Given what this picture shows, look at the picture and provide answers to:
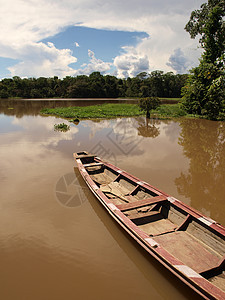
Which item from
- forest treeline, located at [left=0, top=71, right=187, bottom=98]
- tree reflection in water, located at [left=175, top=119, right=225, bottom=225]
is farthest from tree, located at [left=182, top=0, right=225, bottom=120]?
forest treeline, located at [left=0, top=71, right=187, bottom=98]

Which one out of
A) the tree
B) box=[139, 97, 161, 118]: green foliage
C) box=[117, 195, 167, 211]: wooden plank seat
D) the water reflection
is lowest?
the water reflection

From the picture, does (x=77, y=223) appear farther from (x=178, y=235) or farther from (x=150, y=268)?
(x=178, y=235)

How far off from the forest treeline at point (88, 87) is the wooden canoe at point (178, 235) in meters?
68.0

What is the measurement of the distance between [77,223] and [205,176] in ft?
18.9

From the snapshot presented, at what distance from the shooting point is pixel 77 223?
16.7 ft

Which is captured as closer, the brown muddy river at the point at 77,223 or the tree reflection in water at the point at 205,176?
the brown muddy river at the point at 77,223

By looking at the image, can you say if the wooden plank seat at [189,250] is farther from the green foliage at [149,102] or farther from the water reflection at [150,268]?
the green foliage at [149,102]

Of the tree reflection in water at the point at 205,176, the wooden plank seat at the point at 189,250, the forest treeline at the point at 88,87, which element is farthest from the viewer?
the forest treeline at the point at 88,87

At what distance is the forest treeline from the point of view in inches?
2761

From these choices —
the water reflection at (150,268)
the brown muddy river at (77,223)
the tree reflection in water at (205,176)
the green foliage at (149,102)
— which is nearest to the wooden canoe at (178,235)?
the water reflection at (150,268)

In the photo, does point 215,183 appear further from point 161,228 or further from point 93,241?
point 93,241

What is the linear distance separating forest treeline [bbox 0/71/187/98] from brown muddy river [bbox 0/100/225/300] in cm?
6358

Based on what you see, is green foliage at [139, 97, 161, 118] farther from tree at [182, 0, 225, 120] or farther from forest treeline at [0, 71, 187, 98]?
forest treeline at [0, 71, 187, 98]

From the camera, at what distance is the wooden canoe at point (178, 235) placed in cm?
306
